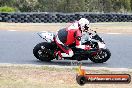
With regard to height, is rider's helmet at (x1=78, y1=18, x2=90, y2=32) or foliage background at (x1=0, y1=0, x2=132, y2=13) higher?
rider's helmet at (x1=78, y1=18, x2=90, y2=32)

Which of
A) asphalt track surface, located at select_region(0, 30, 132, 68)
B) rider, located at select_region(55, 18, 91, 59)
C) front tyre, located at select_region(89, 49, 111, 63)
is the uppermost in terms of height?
rider, located at select_region(55, 18, 91, 59)

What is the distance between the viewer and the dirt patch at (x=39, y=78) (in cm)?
987

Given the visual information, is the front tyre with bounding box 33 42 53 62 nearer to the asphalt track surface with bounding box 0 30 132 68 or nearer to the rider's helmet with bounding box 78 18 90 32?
the asphalt track surface with bounding box 0 30 132 68

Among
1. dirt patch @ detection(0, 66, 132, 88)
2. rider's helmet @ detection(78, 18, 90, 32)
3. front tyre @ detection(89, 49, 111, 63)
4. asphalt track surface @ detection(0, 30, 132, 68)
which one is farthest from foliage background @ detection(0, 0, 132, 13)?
dirt patch @ detection(0, 66, 132, 88)

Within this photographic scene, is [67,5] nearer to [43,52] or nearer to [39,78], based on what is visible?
[43,52]

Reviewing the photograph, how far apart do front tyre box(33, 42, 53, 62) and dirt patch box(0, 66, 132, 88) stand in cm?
127

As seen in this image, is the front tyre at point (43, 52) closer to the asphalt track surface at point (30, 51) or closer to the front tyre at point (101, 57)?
the asphalt track surface at point (30, 51)

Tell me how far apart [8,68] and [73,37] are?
219 cm

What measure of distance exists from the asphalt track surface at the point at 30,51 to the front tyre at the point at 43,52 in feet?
0.51

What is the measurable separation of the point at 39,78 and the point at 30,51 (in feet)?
15.5

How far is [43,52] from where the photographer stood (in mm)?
13492

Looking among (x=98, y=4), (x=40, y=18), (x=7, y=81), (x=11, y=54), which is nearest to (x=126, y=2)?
(x=98, y=4)

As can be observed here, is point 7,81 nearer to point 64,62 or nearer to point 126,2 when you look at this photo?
point 64,62

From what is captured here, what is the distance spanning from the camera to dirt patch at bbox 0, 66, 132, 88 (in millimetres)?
9867
